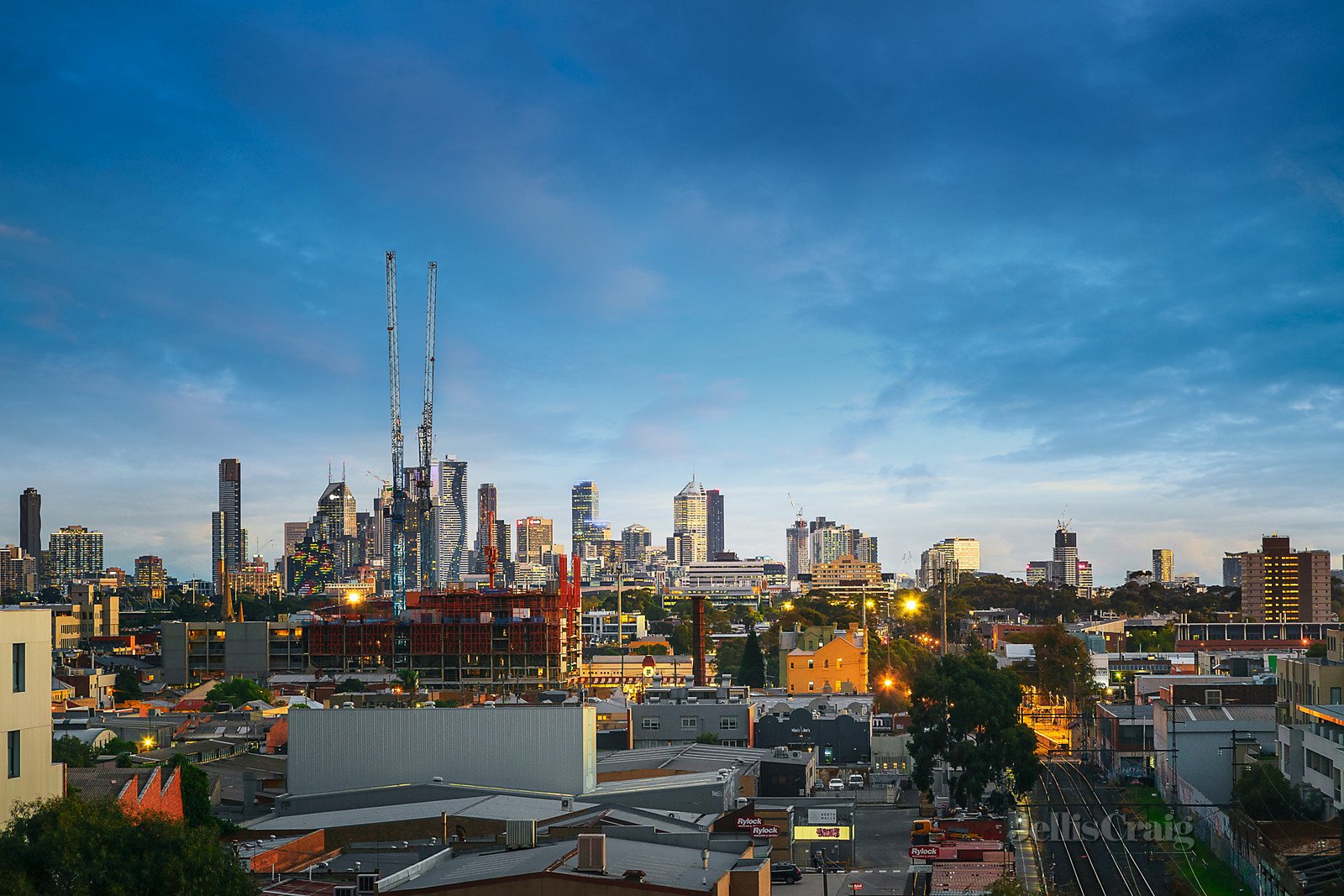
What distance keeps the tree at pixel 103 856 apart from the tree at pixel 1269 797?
37995 mm

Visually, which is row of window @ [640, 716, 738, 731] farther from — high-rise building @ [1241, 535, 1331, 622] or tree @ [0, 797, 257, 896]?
high-rise building @ [1241, 535, 1331, 622]

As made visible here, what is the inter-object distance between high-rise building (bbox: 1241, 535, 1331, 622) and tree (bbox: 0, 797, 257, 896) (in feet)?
603

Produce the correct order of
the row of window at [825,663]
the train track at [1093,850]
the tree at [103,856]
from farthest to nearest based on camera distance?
the row of window at [825,663] < the train track at [1093,850] < the tree at [103,856]

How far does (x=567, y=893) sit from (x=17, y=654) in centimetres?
1167

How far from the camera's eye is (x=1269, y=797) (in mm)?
48312

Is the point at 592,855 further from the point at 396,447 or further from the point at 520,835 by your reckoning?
the point at 396,447

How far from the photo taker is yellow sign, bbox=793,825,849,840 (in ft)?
146

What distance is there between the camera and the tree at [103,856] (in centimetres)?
2067

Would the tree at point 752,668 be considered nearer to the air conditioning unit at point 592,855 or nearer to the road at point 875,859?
the road at point 875,859

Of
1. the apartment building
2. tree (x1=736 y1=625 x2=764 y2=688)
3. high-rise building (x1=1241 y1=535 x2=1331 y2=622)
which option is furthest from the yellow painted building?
high-rise building (x1=1241 y1=535 x2=1331 y2=622)

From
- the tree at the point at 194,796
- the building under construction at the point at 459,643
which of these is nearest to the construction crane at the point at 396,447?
the building under construction at the point at 459,643

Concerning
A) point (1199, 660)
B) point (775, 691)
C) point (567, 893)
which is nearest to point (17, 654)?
point (567, 893)

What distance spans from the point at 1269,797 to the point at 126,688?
82.3 metres

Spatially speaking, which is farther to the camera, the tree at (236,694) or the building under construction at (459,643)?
the building under construction at (459,643)
